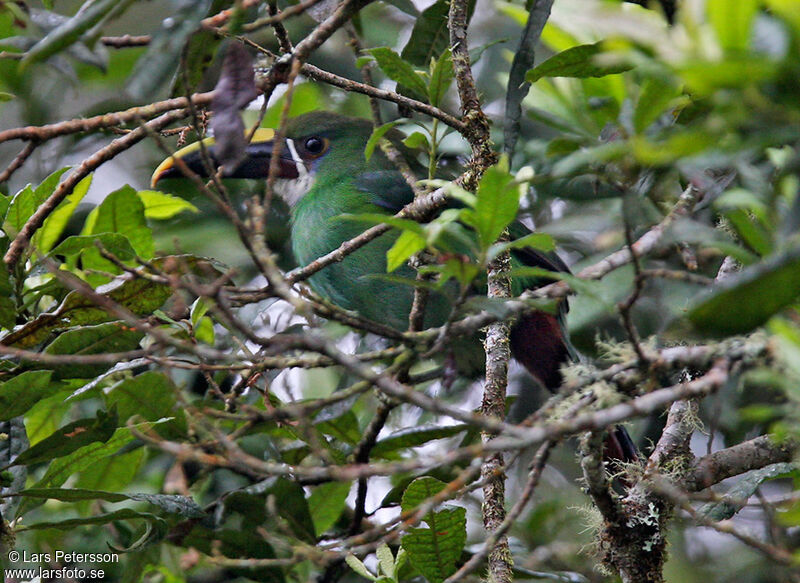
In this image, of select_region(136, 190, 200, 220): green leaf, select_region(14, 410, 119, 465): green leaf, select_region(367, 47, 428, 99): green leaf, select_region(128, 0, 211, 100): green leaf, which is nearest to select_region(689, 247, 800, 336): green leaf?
select_region(128, 0, 211, 100): green leaf

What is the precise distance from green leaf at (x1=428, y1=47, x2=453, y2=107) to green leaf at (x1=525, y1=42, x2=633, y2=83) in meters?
0.43

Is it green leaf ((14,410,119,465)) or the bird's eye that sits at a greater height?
the bird's eye

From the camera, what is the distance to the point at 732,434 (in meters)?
2.91

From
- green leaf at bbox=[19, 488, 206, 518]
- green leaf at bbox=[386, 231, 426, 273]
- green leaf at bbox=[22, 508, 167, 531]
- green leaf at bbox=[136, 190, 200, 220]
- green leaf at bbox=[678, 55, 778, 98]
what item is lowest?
green leaf at bbox=[678, 55, 778, 98]

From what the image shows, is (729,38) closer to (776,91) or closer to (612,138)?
(776,91)

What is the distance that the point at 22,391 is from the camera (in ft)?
6.25

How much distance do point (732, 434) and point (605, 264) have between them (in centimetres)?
156

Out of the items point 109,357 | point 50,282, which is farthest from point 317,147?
point 109,357

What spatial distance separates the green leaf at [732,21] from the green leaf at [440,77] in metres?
1.32

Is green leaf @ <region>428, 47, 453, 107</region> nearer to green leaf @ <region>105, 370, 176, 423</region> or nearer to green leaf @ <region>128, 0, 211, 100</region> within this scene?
green leaf @ <region>128, 0, 211, 100</region>

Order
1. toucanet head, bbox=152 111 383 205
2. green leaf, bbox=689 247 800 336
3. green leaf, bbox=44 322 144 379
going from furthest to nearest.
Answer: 1. toucanet head, bbox=152 111 383 205
2. green leaf, bbox=44 322 144 379
3. green leaf, bbox=689 247 800 336

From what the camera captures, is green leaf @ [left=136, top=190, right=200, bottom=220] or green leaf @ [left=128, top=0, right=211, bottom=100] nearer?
green leaf @ [left=128, top=0, right=211, bottom=100]

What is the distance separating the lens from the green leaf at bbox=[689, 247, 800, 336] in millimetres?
979

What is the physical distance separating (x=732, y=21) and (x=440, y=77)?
137cm
